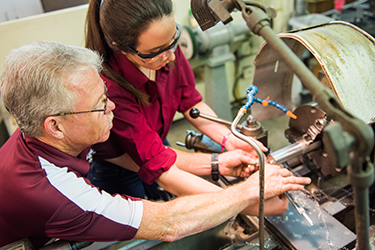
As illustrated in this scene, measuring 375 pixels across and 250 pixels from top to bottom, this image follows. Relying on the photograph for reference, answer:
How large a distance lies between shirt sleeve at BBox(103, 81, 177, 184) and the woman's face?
0.13 meters

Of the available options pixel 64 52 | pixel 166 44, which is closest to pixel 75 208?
pixel 64 52

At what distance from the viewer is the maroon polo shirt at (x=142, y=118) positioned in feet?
3.43

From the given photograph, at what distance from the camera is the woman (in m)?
0.92

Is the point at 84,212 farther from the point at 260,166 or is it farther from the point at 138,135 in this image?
the point at 260,166

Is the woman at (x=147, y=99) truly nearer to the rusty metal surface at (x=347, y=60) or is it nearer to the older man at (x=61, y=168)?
the older man at (x=61, y=168)

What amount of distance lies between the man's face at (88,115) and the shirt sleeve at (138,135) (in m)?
0.10

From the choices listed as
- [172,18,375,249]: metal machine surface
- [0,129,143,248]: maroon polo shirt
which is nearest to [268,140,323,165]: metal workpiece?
[172,18,375,249]: metal machine surface

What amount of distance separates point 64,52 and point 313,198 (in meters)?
1.04

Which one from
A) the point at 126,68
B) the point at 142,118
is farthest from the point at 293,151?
the point at 126,68

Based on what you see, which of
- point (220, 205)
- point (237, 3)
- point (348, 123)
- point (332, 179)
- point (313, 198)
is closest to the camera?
Result: point (348, 123)

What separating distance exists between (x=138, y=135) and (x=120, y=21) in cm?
39

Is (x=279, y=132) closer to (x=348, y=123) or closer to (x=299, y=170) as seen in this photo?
(x=299, y=170)

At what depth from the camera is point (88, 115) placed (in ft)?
2.80

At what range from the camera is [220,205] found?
94 centimetres
